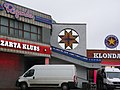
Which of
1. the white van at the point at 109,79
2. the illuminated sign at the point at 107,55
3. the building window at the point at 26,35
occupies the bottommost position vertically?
the white van at the point at 109,79

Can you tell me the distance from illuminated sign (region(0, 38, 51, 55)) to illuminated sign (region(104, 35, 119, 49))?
15171 millimetres

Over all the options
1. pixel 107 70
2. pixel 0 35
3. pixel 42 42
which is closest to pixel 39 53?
pixel 42 42

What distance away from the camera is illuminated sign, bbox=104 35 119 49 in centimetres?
5525

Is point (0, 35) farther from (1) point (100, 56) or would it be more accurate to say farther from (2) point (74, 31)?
(1) point (100, 56)

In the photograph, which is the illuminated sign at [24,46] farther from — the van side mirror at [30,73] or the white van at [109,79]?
the white van at [109,79]

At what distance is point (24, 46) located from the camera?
1521 inches

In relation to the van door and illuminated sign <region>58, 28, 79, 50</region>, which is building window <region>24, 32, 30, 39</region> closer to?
the van door

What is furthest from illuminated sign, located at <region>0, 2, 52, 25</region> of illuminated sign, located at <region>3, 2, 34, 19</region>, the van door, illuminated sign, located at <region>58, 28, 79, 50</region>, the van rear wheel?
illuminated sign, located at <region>58, 28, 79, 50</region>

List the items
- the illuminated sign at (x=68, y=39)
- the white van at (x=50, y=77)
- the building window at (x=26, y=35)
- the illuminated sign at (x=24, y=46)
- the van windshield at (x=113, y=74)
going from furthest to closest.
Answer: the illuminated sign at (x=68, y=39), the building window at (x=26, y=35), the illuminated sign at (x=24, y=46), the van windshield at (x=113, y=74), the white van at (x=50, y=77)

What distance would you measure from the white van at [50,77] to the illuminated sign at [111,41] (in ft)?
77.5

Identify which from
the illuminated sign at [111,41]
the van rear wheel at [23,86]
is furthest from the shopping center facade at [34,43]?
the van rear wheel at [23,86]

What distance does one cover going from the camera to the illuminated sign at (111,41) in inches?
2175

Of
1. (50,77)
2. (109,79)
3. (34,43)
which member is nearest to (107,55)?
(34,43)

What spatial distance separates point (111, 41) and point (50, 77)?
25.1 m
